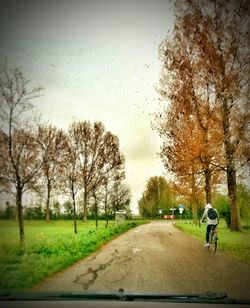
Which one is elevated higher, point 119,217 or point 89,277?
point 119,217

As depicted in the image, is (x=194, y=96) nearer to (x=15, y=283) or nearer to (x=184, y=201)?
(x=15, y=283)

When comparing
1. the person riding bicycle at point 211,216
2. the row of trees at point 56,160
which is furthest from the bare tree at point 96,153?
the person riding bicycle at point 211,216

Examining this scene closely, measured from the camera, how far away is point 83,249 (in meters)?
15.1

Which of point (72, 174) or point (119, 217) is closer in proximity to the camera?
point (72, 174)

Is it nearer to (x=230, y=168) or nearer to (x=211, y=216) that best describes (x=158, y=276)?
(x=211, y=216)

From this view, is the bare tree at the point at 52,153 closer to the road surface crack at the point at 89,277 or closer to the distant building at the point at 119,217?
the road surface crack at the point at 89,277

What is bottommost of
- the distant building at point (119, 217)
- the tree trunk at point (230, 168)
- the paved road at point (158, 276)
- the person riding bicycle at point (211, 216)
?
the paved road at point (158, 276)

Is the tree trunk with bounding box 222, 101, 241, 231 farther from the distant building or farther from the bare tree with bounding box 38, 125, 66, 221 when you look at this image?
the distant building

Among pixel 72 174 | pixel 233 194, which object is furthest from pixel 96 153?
pixel 233 194

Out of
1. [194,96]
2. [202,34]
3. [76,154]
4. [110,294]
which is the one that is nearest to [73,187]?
[76,154]

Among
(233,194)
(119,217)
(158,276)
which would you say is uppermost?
(233,194)

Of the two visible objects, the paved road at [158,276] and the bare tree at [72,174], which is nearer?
the paved road at [158,276]

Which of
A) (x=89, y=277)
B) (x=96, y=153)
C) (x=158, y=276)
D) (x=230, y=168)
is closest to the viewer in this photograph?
(x=158, y=276)

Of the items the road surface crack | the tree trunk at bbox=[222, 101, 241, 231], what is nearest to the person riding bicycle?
the tree trunk at bbox=[222, 101, 241, 231]
